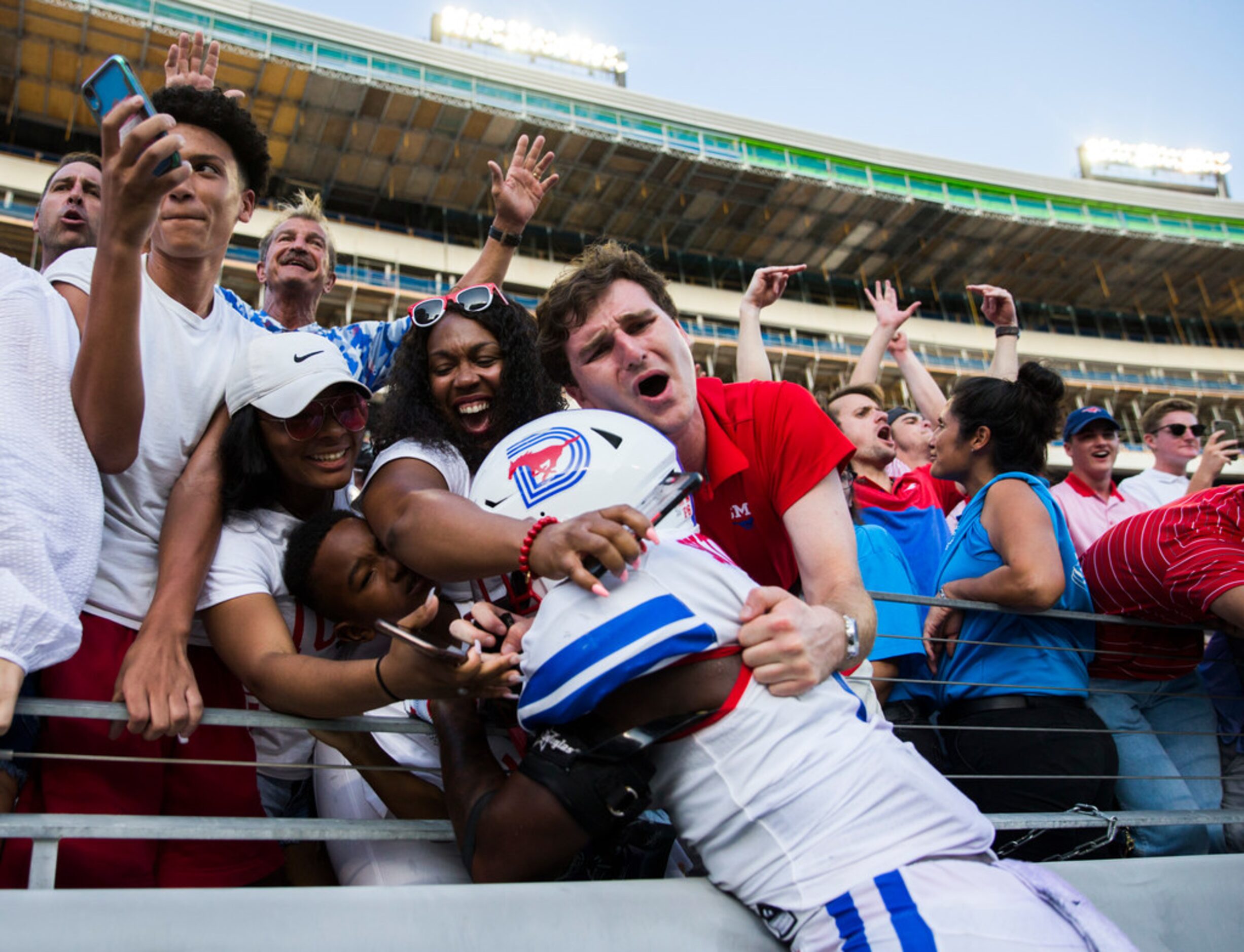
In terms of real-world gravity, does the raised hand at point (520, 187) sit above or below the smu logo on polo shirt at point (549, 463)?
above

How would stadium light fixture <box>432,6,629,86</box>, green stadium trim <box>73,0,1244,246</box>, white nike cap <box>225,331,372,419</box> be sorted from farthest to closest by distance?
stadium light fixture <box>432,6,629,86</box>, green stadium trim <box>73,0,1244,246</box>, white nike cap <box>225,331,372,419</box>

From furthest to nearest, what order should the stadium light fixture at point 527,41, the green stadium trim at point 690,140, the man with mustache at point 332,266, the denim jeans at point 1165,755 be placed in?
the stadium light fixture at point 527,41, the green stadium trim at point 690,140, the man with mustache at point 332,266, the denim jeans at point 1165,755

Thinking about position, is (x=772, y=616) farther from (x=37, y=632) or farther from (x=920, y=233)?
(x=920, y=233)

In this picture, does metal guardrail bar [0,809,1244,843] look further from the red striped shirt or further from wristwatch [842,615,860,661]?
the red striped shirt

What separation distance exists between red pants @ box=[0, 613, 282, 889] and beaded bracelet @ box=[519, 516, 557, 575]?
1.06m

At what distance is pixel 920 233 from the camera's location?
117 ft

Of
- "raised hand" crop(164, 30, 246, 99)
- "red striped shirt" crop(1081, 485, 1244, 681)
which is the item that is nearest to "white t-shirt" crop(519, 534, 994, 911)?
"red striped shirt" crop(1081, 485, 1244, 681)

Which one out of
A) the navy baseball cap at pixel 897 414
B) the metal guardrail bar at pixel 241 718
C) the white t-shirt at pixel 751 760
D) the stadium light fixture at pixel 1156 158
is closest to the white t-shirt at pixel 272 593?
the metal guardrail bar at pixel 241 718

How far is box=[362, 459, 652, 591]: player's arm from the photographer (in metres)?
1.43

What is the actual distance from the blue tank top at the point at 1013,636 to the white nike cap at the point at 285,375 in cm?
227

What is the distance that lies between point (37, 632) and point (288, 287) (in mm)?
3241

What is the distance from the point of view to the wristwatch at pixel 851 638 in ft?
5.97

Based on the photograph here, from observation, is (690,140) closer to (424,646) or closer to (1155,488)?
(1155,488)

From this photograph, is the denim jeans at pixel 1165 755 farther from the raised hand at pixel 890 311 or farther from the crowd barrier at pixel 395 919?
the raised hand at pixel 890 311
